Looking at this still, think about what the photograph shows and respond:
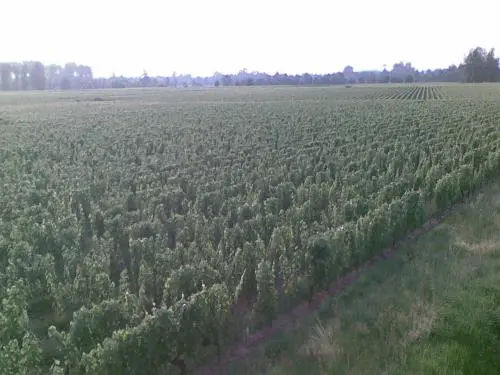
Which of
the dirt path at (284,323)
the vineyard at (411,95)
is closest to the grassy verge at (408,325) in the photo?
the dirt path at (284,323)

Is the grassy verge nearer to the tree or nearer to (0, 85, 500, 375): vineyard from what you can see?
(0, 85, 500, 375): vineyard

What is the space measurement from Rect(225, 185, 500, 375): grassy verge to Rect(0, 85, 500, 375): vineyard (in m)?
0.74

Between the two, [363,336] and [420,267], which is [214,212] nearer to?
[420,267]

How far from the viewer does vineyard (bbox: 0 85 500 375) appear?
7.65 meters

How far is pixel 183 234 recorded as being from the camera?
1193cm

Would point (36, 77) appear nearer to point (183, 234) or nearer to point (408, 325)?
point (183, 234)

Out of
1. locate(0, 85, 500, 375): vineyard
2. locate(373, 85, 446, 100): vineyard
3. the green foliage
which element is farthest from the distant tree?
the green foliage

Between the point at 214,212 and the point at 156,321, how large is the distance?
7.56 meters

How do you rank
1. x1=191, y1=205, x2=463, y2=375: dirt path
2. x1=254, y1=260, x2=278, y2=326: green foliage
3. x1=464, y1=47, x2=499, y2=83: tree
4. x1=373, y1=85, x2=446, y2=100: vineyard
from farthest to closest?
x1=464, y1=47, x2=499, y2=83: tree, x1=373, y1=85, x2=446, y2=100: vineyard, x1=254, y1=260, x2=278, y2=326: green foliage, x1=191, y1=205, x2=463, y2=375: dirt path

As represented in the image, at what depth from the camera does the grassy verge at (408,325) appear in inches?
289

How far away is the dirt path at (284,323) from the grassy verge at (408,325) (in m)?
0.23

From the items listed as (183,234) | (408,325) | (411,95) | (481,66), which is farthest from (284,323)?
(481,66)

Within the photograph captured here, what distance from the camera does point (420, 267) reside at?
10.7 meters

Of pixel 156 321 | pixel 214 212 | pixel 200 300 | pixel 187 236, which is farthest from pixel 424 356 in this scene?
pixel 214 212
